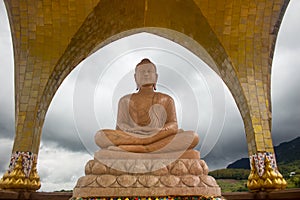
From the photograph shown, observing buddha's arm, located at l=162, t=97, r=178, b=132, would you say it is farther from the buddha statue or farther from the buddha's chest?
the buddha's chest

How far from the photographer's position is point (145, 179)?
11.9ft

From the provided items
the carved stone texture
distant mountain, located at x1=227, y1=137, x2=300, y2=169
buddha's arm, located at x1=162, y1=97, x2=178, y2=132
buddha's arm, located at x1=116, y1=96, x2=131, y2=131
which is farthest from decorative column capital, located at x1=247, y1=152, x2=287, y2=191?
distant mountain, located at x1=227, y1=137, x2=300, y2=169

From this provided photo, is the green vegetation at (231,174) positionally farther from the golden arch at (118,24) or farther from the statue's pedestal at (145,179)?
the statue's pedestal at (145,179)

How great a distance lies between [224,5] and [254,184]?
5304 millimetres

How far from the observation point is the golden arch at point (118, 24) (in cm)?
843

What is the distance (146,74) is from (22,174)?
445cm

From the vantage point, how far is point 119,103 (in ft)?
17.4

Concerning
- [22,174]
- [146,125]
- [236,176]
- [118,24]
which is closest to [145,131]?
[146,125]

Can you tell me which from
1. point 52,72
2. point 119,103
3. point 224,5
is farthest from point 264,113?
point 52,72

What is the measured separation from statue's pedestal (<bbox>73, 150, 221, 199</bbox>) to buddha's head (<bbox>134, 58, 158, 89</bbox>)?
1875 mm

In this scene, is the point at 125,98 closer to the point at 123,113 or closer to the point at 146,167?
the point at 123,113

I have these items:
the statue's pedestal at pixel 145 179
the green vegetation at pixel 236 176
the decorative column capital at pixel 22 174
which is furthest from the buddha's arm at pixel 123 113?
the green vegetation at pixel 236 176

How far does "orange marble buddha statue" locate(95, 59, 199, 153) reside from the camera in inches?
162

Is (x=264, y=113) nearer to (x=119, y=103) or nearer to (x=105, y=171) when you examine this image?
(x=119, y=103)
